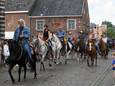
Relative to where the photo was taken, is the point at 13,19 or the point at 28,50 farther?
the point at 13,19

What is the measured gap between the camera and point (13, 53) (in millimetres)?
18109

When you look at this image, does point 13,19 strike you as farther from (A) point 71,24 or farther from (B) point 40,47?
(B) point 40,47

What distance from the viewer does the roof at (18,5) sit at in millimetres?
68812

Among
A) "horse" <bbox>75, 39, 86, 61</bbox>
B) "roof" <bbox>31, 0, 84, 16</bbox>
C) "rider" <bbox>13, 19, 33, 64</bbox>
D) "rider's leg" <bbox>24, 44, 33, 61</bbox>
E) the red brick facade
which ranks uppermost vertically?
"roof" <bbox>31, 0, 84, 16</bbox>

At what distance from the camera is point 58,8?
6962 centimetres

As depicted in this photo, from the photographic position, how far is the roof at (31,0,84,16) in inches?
2697

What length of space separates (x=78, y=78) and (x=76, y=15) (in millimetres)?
48802

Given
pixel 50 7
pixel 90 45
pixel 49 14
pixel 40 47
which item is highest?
pixel 50 7

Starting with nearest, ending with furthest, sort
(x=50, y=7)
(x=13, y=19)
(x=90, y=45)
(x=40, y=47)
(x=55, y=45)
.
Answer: (x=40, y=47)
(x=55, y=45)
(x=90, y=45)
(x=13, y=19)
(x=50, y=7)

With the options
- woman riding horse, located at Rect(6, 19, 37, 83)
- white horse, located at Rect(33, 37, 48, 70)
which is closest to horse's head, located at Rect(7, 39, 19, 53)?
woman riding horse, located at Rect(6, 19, 37, 83)

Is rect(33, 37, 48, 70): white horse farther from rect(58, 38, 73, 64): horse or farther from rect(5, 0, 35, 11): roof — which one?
rect(5, 0, 35, 11): roof

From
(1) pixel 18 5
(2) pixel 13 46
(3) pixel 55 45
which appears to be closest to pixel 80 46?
(3) pixel 55 45

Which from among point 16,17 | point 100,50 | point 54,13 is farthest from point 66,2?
point 100,50

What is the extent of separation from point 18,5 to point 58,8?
6357mm
